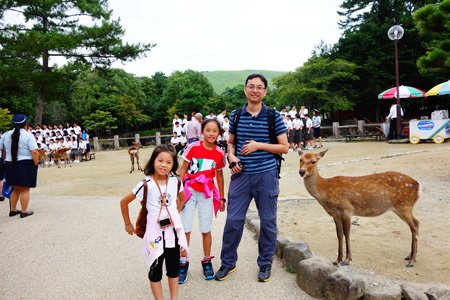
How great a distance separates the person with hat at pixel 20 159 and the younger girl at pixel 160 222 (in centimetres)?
431

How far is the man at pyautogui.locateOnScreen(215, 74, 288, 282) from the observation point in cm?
339

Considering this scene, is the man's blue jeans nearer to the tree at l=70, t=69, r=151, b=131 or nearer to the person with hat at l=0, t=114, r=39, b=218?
the person with hat at l=0, t=114, r=39, b=218

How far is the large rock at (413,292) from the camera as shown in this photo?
9.30 feet

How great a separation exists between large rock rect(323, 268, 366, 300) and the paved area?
11.7 inches

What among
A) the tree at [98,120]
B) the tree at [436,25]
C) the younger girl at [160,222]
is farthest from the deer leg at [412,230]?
the tree at [98,120]

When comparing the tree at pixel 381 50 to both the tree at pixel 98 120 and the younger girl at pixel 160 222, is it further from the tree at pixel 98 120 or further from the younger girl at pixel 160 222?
the younger girl at pixel 160 222

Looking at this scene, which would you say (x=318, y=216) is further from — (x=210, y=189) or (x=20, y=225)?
(x=20, y=225)

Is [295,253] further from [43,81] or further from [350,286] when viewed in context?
[43,81]

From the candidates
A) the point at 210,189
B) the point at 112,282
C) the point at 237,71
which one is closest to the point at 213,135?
the point at 210,189

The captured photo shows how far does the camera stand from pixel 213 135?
3.62 meters

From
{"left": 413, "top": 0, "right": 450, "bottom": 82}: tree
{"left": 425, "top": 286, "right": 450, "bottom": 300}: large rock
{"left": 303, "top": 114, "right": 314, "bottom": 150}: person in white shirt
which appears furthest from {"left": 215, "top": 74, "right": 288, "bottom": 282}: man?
{"left": 303, "top": 114, "right": 314, "bottom": 150}: person in white shirt

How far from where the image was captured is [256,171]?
341 cm

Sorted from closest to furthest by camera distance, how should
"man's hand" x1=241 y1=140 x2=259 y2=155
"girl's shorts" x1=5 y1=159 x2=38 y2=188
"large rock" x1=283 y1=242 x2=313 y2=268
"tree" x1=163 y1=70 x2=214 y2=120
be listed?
"man's hand" x1=241 y1=140 x2=259 y2=155, "large rock" x1=283 y1=242 x2=313 y2=268, "girl's shorts" x1=5 y1=159 x2=38 y2=188, "tree" x1=163 y1=70 x2=214 y2=120

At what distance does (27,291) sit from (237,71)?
419ft
